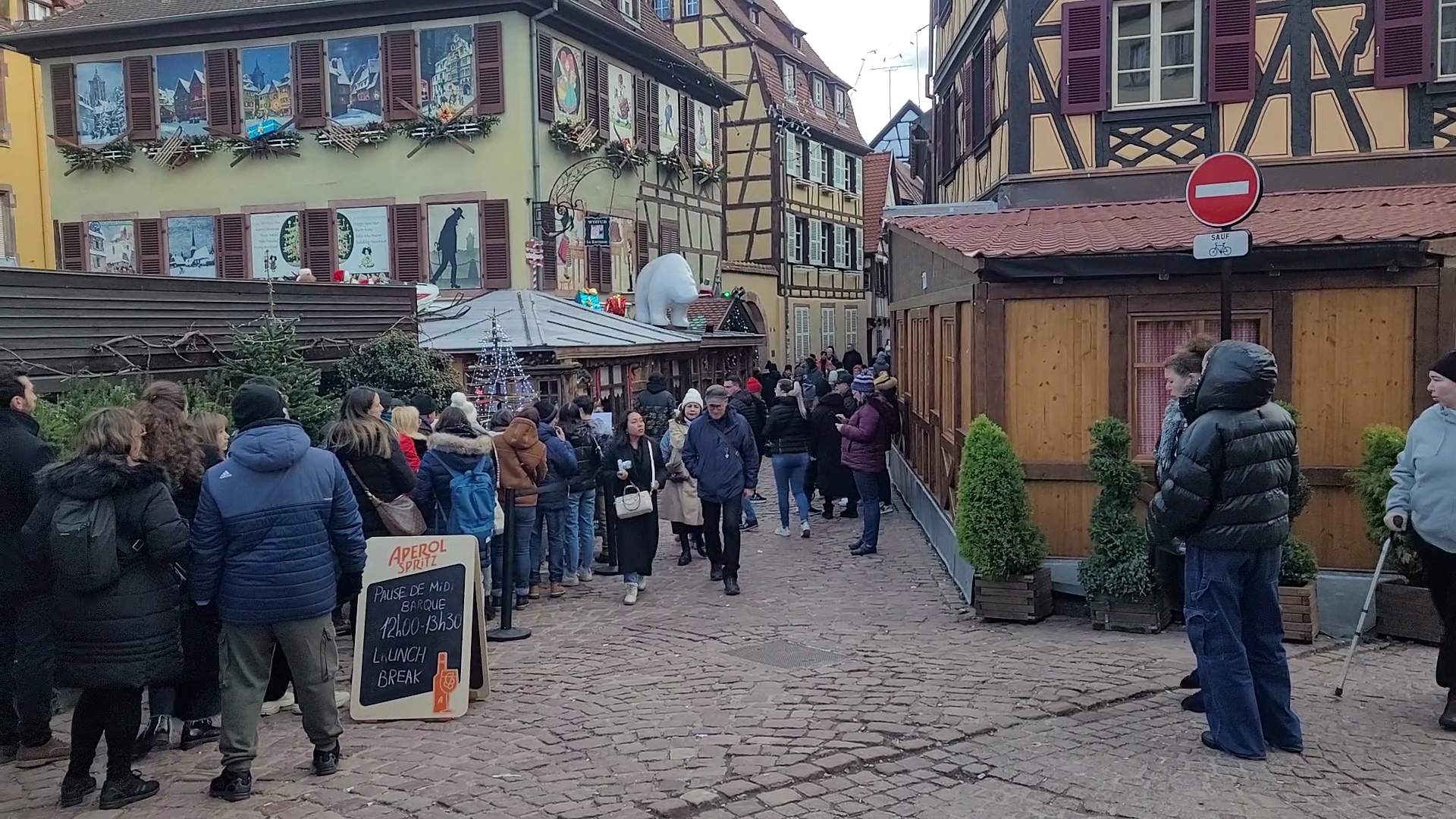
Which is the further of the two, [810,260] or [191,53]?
[810,260]

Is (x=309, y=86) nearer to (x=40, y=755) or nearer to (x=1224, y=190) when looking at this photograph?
(x=40, y=755)

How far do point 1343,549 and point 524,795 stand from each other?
21.5 feet

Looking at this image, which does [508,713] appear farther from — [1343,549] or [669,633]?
[1343,549]

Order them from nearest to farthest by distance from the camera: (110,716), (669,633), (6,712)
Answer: (110,716)
(6,712)
(669,633)

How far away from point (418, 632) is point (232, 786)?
1.53 m

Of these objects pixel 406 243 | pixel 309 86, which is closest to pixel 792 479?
pixel 406 243

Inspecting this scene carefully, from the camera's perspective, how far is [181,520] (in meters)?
5.26

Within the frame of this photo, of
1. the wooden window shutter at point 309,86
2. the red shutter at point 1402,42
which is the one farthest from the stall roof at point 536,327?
the red shutter at point 1402,42

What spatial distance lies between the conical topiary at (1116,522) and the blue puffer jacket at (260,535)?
17.8ft

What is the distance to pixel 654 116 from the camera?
966 inches

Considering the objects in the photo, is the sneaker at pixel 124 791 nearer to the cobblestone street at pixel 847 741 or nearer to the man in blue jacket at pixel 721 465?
the cobblestone street at pixel 847 741

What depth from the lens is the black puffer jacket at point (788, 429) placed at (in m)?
13.0

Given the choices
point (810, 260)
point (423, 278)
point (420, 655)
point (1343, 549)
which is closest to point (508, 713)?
point (420, 655)

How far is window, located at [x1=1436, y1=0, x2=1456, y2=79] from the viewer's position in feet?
39.5
